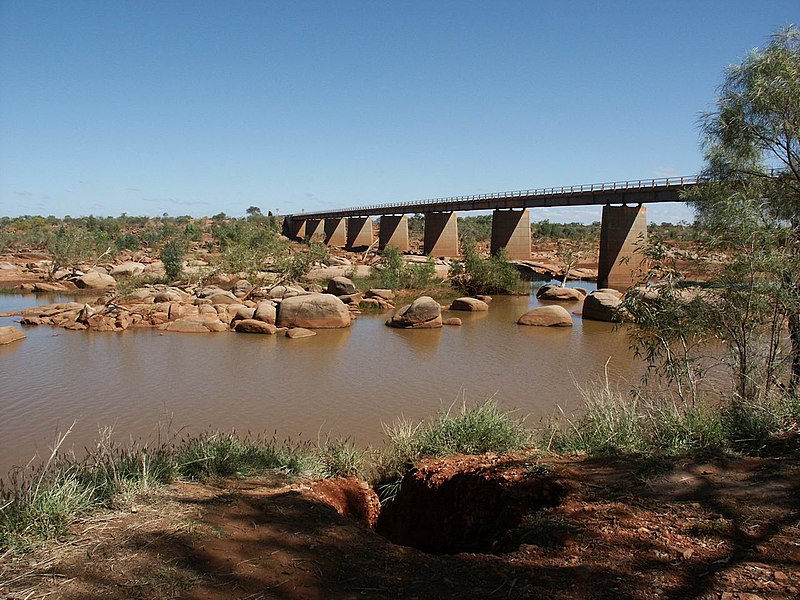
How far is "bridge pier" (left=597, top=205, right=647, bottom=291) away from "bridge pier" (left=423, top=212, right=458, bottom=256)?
53.4ft

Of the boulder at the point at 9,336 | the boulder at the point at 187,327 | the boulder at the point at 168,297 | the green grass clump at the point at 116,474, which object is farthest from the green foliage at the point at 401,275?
the green grass clump at the point at 116,474

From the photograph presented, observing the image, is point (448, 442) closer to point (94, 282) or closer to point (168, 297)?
point (168, 297)

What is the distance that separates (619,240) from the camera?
32062 millimetres

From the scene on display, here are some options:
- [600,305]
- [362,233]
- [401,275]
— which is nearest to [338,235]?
[362,233]

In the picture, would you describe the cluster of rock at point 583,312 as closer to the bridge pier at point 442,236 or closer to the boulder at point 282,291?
the boulder at point 282,291

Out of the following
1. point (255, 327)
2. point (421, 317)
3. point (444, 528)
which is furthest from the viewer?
point (421, 317)

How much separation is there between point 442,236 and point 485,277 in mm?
16809

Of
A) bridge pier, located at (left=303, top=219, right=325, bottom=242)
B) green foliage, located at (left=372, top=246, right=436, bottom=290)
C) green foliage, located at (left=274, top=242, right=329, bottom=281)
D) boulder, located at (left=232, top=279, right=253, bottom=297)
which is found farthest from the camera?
bridge pier, located at (left=303, top=219, right=325, bottom=242)

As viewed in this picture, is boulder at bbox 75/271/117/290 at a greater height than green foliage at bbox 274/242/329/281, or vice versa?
green foliage at bbox 274/242/329/281

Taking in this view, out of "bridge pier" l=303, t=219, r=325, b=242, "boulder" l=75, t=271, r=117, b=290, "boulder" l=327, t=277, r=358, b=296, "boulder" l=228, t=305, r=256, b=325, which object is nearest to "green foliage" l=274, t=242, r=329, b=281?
"boulder" l=327, t=277, r=358, b=296

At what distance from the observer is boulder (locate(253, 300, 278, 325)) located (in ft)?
67.0

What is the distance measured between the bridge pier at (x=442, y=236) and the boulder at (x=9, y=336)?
3252cm

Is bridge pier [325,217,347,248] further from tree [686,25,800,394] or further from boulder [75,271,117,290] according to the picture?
tree [686,25,800,394]

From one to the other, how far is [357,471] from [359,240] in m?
56.0
